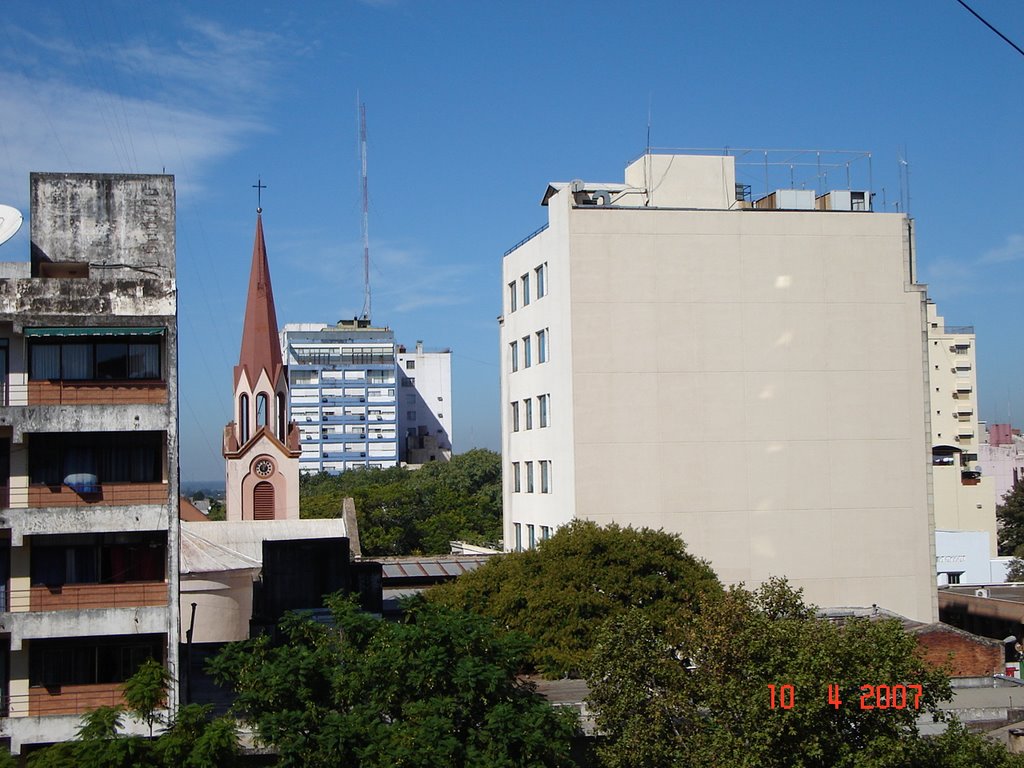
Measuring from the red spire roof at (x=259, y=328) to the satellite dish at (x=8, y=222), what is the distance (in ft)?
130

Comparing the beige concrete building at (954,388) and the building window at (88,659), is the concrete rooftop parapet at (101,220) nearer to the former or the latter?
the building window at (88,659)

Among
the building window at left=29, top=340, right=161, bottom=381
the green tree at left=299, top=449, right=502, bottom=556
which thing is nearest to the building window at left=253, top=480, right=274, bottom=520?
the green tree at left=299, top=449, right=502, bottom=556

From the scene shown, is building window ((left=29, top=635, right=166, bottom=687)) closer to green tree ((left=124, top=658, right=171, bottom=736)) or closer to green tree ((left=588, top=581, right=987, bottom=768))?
green tree ((left=124, top=658, right=171, bottom=736))

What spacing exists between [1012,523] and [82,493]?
84.7m

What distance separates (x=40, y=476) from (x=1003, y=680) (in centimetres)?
2689

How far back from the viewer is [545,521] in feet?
147

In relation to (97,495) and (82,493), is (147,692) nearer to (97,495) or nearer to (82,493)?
(97,495)

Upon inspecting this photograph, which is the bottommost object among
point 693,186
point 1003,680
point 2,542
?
point 1003,680

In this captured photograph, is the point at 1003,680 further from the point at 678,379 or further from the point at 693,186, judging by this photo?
the point at 693,186

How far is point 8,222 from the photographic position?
83.0ft

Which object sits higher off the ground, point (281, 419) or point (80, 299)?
point (80, 299)

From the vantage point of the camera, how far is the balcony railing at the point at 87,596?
24844mm

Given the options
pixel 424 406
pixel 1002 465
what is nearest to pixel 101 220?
pixel 1002 465

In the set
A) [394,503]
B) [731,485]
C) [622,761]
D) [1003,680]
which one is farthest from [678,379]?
[394,503]
